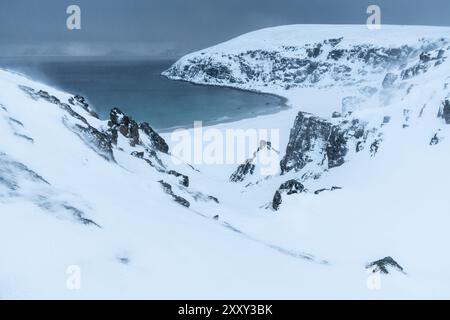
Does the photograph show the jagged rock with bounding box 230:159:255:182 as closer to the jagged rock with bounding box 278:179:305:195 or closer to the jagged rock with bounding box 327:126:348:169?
the jagged rock with bounding box 327:126:348:169

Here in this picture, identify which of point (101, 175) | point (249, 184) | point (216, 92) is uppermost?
point (216, 92)

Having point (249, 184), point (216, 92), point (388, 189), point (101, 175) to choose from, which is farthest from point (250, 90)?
point (101, 175)

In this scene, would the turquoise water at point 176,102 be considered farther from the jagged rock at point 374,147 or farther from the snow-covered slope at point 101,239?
the snow-covered slope at point 101,239

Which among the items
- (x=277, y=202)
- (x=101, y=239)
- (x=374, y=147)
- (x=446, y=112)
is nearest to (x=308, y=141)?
(x=374, y=147)

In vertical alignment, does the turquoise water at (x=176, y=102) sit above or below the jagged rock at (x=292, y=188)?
above

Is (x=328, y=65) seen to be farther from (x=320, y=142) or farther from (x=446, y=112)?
(x=446, y=112)

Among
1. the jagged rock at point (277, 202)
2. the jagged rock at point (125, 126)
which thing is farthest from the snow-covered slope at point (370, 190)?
the jagged rock at point (125, 126)

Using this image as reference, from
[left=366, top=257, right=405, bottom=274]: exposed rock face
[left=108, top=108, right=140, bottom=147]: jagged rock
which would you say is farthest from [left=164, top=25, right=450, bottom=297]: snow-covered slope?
[left=108, top=108, right=140, bottom=147]: jagged rock
